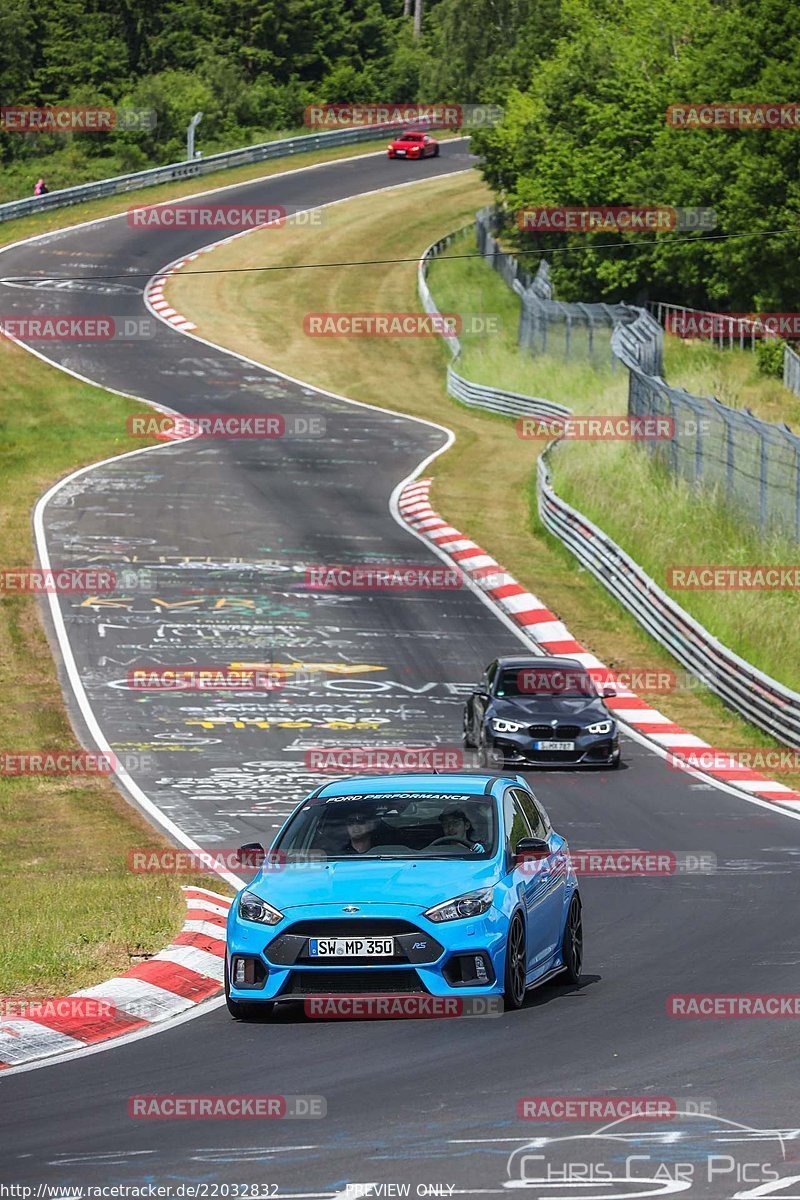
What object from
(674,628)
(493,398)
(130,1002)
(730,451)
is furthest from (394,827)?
(493,398)

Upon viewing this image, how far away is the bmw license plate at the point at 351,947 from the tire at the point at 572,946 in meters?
1.78

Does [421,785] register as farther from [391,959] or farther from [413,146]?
[413,146]

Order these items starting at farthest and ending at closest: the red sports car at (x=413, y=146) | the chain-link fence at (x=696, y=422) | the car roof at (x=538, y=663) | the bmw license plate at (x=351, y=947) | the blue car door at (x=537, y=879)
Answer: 1. the red sports car at (x=413, y=146)
2. the chain-link fence at (x=696, y=422)
3. the car roof at (x=538, y=663)
4. the blue car door at (x=537, y=879)
5. the bmw license plate at (x=351, y=947)

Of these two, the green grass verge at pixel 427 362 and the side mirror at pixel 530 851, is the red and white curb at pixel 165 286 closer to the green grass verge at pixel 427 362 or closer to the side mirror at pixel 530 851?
the green grass verge at pixel 427 362

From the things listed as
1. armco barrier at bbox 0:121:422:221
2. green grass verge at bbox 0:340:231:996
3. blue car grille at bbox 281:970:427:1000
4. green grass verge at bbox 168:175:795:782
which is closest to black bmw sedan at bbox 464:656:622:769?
green grass verge at bbox 168:175:795:782

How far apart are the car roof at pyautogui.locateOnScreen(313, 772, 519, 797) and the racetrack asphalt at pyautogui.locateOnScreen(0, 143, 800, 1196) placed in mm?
1355

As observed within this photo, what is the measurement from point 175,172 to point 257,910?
7534cm

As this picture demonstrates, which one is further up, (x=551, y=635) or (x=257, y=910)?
(x=257, y=910)

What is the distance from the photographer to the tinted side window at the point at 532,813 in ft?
42.2

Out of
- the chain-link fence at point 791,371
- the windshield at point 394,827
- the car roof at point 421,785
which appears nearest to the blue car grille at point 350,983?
the windshield at point 394,827

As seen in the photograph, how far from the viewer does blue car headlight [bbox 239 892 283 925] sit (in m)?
11.3

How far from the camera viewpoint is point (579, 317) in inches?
2343

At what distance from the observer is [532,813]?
13.0 m

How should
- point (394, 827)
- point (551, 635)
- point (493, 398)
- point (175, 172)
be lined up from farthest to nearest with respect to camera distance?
point (175, 172) → point (493, 398) → point (551, 635) → point (394, 827)
